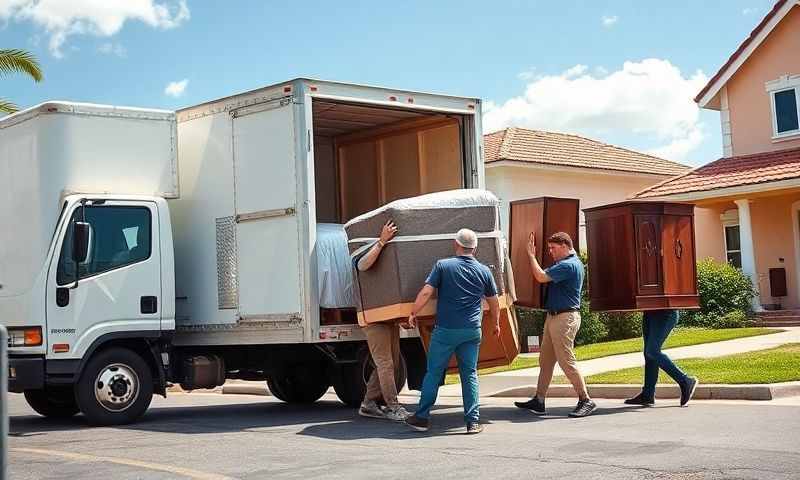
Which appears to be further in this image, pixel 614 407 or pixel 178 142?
pixel 178 142

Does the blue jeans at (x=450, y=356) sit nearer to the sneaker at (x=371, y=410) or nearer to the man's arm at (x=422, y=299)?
the man's arm at (x=422, y=299)

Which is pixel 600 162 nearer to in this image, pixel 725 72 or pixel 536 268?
pixel 725 72

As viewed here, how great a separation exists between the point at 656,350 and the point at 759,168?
15455mm

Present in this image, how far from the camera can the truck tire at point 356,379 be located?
42.3ft

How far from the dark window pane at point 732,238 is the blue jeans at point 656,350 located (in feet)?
54.5

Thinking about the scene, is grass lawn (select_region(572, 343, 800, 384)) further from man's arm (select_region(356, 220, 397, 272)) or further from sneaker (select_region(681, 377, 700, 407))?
man's arm (select_region(356, 220, 397, 272))

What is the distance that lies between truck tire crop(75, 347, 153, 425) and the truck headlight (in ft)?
1.99

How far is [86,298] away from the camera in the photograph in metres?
11.6

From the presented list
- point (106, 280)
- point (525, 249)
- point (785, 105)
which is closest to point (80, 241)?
point (106, 280)

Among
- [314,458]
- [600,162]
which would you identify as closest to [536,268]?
[314,458]

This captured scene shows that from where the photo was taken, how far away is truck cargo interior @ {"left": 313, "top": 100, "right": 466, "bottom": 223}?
13578 mm

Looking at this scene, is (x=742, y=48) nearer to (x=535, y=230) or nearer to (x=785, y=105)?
(x=785, y=105)

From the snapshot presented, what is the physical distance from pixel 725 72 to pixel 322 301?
63.4ft

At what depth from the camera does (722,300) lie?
936 inches
